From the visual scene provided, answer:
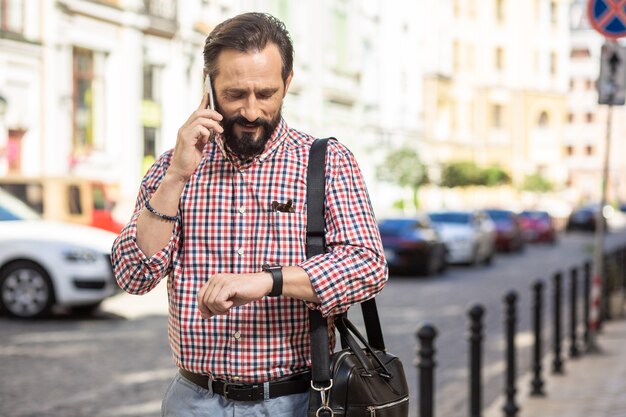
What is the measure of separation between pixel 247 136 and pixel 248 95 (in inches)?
4.1

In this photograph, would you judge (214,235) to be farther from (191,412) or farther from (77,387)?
(77,387)

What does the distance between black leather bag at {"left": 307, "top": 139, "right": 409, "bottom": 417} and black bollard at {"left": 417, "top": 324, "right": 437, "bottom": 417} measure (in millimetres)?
2945

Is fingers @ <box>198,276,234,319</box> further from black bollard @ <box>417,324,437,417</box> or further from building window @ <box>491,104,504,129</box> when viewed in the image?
building window @ <box>491,104,504,129</box>

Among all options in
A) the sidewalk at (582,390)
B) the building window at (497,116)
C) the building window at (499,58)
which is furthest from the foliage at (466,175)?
the sidewalk at (582,390)

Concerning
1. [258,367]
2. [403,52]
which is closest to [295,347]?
[258,367]

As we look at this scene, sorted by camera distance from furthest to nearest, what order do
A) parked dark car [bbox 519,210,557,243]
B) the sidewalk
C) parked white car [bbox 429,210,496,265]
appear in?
1. parked dark car [bbox 519,210,557,243]
2. parked white car [bbox 429,210,496,265]
3. the sidewalk

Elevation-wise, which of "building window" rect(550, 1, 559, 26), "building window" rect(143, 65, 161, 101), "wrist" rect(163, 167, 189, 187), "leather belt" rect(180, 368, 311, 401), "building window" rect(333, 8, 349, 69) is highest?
"building window" rect(550, 1, 559, 26)

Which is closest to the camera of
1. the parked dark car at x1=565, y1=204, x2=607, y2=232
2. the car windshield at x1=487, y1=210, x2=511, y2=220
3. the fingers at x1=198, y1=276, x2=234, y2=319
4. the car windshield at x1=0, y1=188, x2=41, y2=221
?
the fingers at x1=198, y1=276, x2=234, y2=319

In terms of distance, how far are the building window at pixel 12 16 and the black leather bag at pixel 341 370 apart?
24.6 m

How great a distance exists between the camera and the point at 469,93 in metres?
72.2

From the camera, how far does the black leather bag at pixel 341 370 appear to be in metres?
2.90

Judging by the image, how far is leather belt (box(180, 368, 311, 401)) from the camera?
2963 millimetres

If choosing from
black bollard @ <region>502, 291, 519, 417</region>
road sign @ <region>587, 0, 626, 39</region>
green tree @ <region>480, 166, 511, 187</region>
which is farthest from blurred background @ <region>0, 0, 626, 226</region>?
black bollard @ <region>502, 291, 519, 417</region>

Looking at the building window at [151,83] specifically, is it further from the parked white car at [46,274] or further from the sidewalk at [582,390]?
the sidewalk at [582,390]
